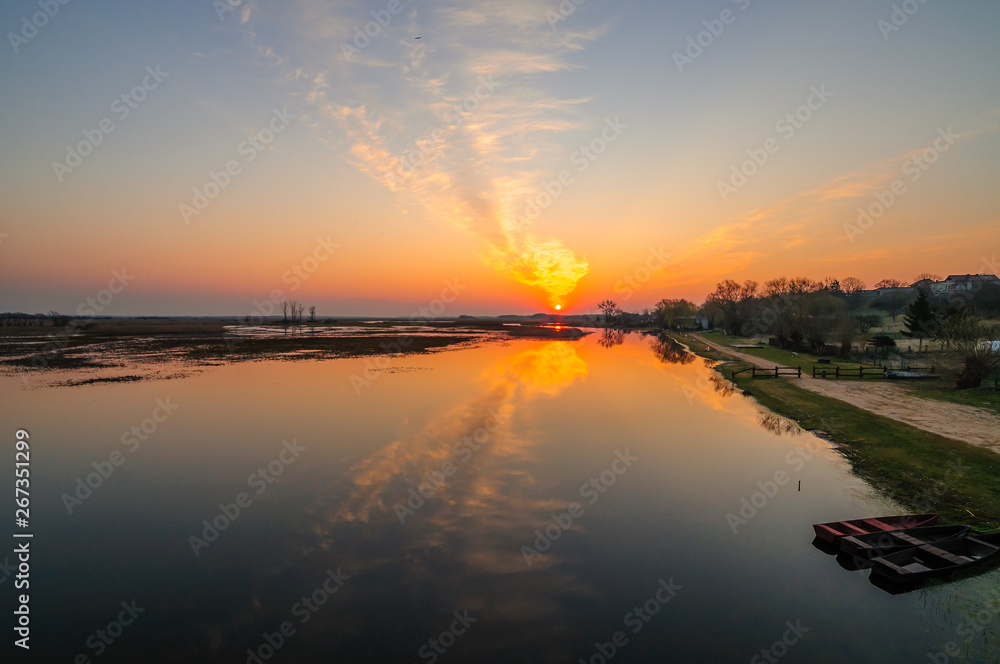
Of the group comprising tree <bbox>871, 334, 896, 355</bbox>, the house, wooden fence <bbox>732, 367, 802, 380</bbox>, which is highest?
the house

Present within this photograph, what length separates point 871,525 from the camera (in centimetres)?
1216

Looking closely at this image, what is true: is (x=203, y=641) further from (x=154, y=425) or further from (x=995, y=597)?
(x=154, y=425)

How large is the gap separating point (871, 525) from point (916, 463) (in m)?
9.18

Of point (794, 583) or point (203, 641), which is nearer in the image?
point (203, 641)

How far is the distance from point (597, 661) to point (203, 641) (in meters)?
7.69

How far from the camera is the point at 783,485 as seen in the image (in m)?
17.0

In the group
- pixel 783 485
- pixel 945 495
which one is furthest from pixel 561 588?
pixel 945 495

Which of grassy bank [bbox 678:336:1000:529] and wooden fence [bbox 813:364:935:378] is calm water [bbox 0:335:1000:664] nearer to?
grassy bank [bbox 678:336:1000:529]

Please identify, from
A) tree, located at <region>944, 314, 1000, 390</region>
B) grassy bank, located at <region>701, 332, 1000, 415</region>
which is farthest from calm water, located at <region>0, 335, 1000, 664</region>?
tree, located at <region>944, 314, 1000, 390</region>

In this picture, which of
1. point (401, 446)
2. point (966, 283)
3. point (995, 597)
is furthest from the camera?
point (966, 283)

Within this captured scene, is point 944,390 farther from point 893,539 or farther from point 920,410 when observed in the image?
point 893,539

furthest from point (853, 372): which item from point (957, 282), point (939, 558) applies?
point (957, 282)

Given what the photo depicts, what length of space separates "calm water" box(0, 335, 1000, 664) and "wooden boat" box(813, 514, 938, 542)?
2.40ft

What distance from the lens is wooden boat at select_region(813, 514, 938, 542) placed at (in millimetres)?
11984
